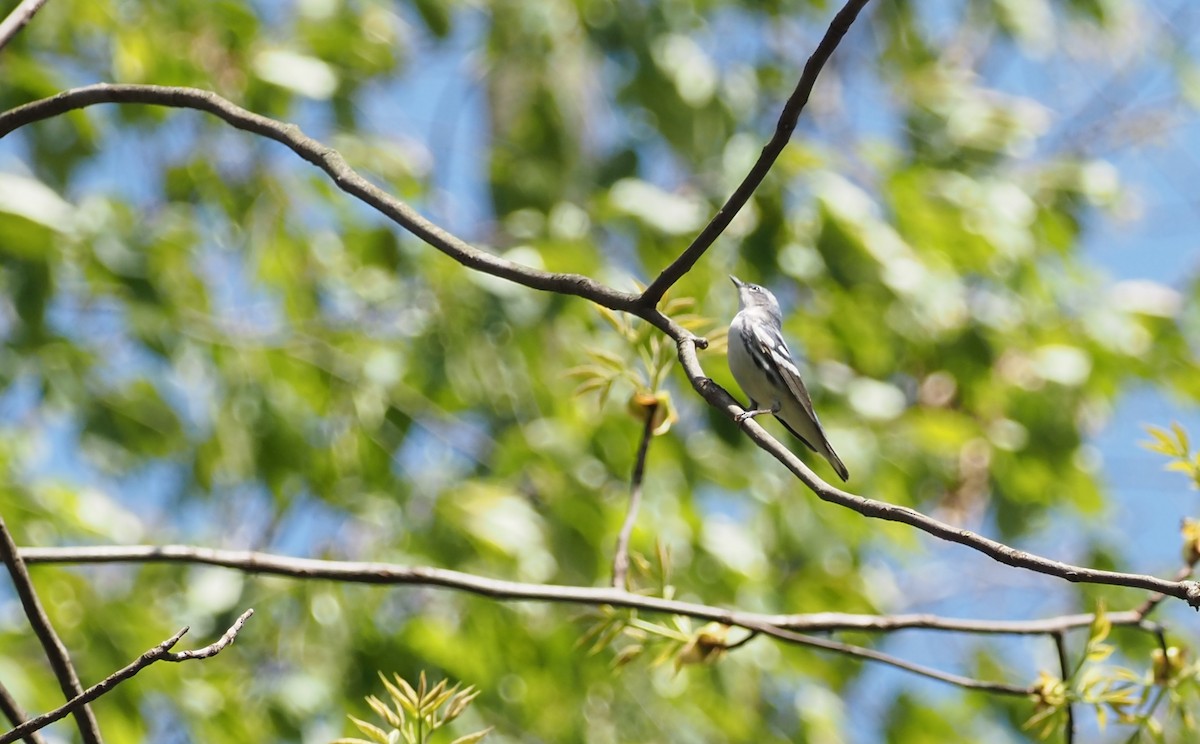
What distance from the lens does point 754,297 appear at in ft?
13.6

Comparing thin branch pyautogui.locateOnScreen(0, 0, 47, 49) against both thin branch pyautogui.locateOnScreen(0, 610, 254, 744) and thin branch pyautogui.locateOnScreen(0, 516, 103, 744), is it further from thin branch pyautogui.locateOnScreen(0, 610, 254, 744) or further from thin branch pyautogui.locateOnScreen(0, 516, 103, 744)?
thin branch pyautogui.locateOnScreen(0, 610, 254, 744)

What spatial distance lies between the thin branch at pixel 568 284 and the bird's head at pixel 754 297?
227cm

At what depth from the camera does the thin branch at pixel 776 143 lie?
1.42m

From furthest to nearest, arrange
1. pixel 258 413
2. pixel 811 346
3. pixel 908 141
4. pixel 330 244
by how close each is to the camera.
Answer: pixel 908 141 < pixel 330 244 < pixel 811 346 < pixel 258 413

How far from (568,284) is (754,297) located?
253cm

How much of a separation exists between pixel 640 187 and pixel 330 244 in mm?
1675

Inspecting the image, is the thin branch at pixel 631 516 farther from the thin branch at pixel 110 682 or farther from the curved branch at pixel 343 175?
the thin branch at pixel 110 682

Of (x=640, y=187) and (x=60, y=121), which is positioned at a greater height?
(x=60, y=121)

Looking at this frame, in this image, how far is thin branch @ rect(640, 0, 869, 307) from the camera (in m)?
1.42

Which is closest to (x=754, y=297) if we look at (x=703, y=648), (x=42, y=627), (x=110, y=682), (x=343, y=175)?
(x=703, y=648)

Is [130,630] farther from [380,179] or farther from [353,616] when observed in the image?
[380,179]

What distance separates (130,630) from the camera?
12.4 feet

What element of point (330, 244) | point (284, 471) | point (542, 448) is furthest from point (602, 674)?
point (330, 244)

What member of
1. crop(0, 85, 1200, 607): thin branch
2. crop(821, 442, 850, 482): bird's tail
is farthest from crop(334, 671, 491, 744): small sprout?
crop(821, 442, 850, 482): bird's tail
